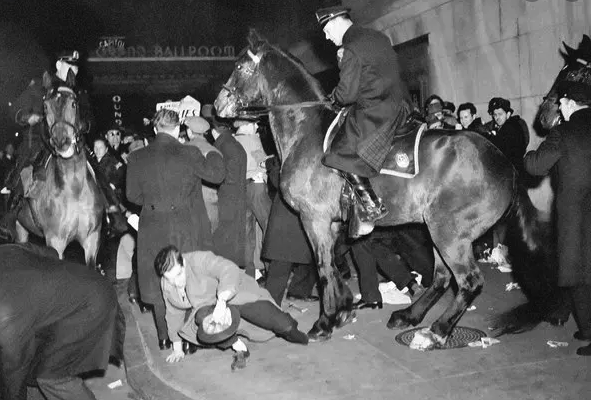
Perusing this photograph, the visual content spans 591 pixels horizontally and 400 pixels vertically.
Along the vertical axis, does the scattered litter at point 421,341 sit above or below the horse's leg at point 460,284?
below

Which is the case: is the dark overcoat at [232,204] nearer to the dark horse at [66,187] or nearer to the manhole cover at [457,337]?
the dark horse at [66,187]

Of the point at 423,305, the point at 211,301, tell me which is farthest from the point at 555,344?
the point at 211,301

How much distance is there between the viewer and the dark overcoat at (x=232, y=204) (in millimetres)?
7027

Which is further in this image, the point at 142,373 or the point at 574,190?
the point at 142,373

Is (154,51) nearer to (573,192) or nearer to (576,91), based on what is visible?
(576,91)

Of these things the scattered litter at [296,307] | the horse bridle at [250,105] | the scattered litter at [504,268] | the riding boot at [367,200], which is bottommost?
the scattered litter at [504,268]

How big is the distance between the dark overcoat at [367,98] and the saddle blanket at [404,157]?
13 centimetres

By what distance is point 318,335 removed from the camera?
6250 mm

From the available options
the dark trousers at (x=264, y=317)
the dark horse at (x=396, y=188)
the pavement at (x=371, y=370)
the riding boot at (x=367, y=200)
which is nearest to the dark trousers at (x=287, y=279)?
the pavement at (x=371, y=370)

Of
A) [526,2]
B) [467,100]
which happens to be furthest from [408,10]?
[526,2]

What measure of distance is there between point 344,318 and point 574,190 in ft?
8.20

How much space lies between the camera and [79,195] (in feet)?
23.7

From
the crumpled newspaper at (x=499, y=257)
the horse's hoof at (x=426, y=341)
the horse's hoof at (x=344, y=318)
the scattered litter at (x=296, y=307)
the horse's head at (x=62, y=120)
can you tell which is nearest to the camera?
the horse's hoof at (x=426, y=341)

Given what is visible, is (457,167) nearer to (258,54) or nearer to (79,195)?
(258,54)
